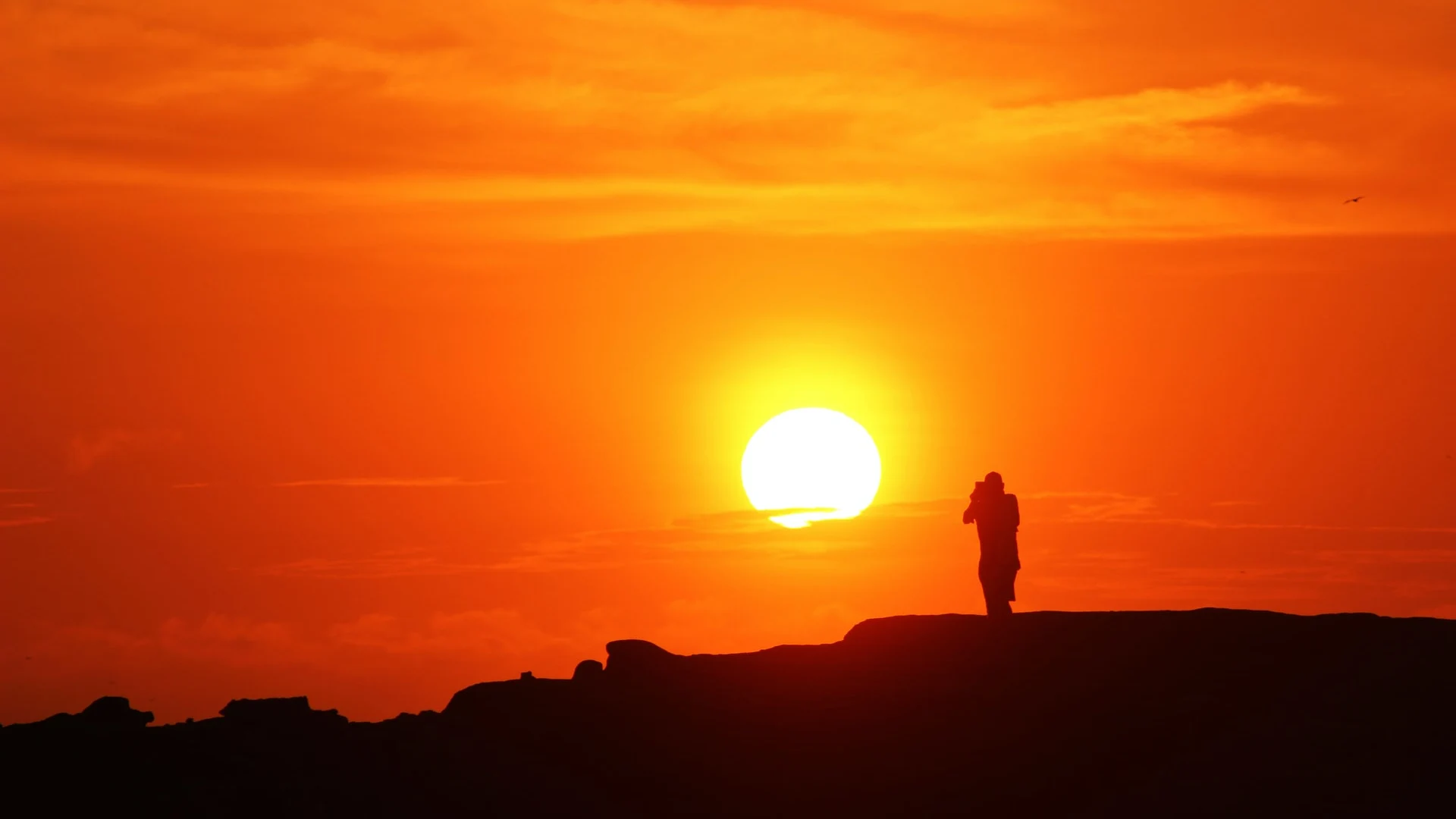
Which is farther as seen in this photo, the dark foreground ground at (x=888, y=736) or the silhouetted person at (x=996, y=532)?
the silhouetted person at (x=996, y=532)

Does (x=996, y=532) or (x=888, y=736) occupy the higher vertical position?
(x=996, y=532)

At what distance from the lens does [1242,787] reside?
26.7m

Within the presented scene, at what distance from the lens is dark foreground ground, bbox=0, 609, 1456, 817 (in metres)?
27.3

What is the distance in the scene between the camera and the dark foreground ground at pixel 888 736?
89.7 feet

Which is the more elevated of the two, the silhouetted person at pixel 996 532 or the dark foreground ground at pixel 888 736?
the silhouetted person at pixel 996 532

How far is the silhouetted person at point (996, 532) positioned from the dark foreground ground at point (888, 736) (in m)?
0.98

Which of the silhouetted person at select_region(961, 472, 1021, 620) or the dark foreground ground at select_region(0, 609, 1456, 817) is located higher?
the silhouetted person at select_region(961, 472, 1021, 620)

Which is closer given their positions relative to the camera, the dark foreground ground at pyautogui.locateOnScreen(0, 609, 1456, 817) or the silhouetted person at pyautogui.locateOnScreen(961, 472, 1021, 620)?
the dark foreground ground at pyautogui.locateOnScreen(0, 609, 1456, 817)

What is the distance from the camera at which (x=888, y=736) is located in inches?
1182

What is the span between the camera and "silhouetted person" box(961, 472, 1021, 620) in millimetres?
32188

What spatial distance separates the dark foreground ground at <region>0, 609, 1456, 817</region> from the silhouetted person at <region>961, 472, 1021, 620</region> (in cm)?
98

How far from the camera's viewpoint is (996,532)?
1266 inches

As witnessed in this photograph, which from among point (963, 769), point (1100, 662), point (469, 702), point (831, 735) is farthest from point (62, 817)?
point (1100, 662)

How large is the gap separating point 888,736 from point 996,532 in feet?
14.8
